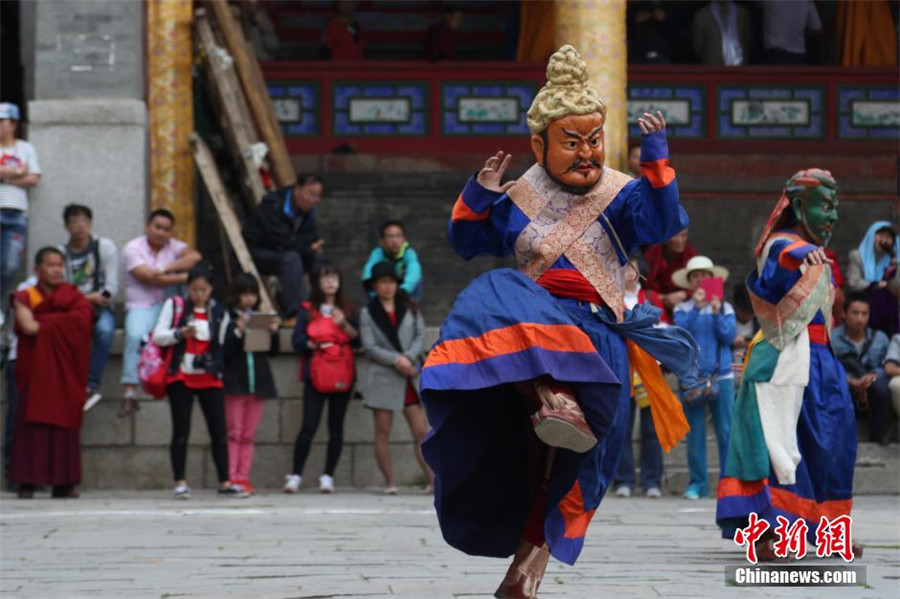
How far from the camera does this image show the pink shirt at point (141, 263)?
551 inches

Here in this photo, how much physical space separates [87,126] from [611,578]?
793cm

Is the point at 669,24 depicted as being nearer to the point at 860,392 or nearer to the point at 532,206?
the point at 860,392

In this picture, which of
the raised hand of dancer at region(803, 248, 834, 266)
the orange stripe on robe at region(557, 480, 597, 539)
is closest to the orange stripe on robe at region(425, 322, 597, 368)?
the orange stripe on robe at region(557, 480, 597, 539)

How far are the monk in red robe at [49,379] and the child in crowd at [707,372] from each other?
4146 millimetres

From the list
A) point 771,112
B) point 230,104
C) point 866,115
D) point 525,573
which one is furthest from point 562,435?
point 866,115

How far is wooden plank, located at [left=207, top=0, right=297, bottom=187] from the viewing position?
51.8 feet

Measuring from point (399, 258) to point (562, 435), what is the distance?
24.5ft

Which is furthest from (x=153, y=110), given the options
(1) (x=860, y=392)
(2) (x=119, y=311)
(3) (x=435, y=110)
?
(1) (x=860, y=392)

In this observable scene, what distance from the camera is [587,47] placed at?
623 inches

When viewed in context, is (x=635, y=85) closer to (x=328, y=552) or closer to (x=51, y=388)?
(x=51, y=388)

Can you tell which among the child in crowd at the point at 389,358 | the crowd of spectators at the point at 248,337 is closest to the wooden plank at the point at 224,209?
the crowd of spectators at the point at 248,337

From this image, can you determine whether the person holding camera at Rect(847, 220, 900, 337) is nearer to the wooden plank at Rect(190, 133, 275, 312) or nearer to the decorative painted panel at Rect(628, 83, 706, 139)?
the decorative painted panel at Rect(628, 83, 706, 139)

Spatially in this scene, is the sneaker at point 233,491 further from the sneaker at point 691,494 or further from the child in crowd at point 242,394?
the sneaker at point 691,494

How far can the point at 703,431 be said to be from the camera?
1327cm
